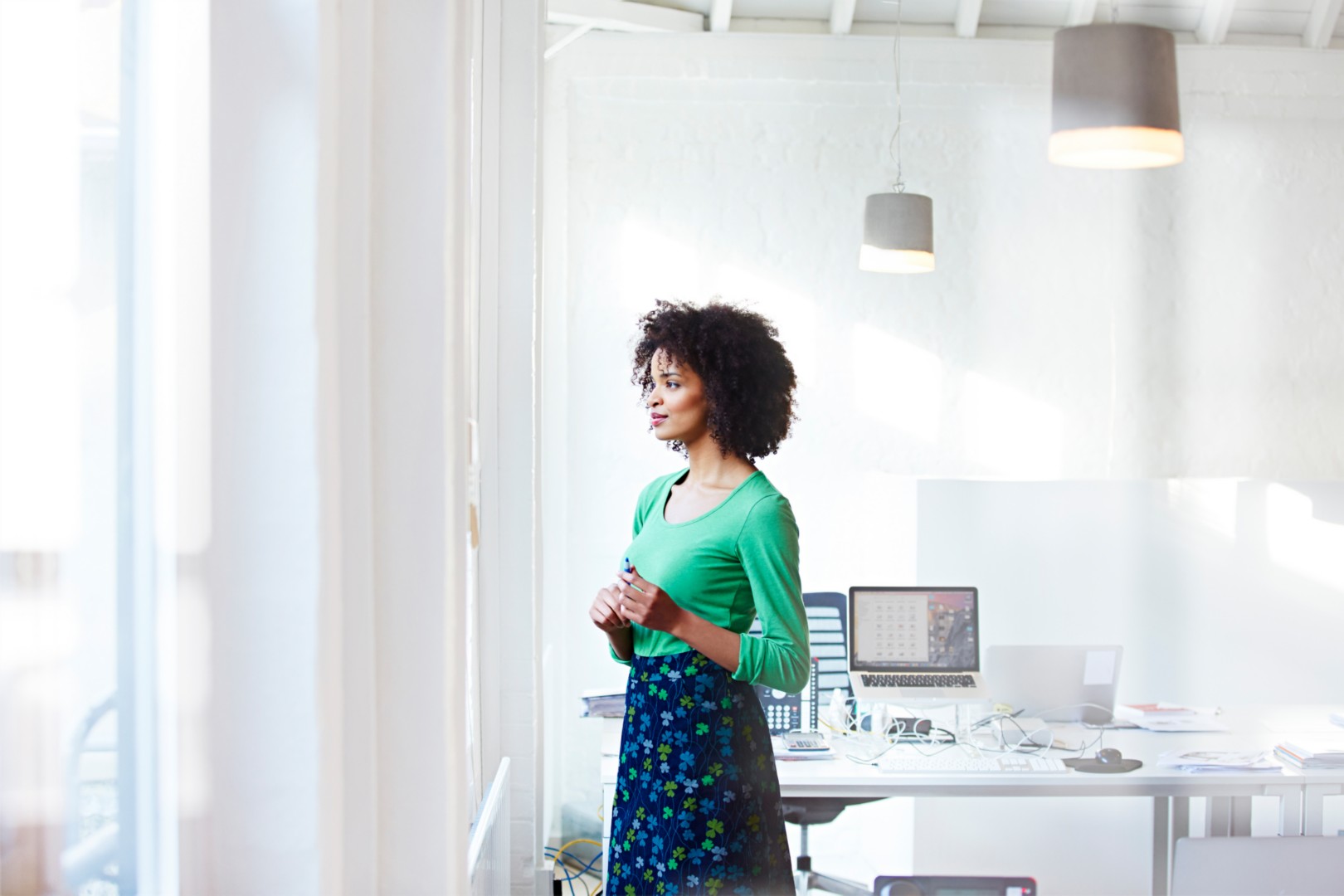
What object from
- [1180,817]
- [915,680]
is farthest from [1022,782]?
[1180,817]

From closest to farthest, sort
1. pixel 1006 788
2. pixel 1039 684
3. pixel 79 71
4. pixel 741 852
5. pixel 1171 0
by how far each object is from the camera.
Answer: pixel 79 71 < pixel 741 852 < pixel 1006 788 < pixel 1039 684 < pixel 1171 0

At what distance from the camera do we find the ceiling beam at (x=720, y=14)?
378cm

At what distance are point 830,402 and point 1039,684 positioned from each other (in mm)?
1226

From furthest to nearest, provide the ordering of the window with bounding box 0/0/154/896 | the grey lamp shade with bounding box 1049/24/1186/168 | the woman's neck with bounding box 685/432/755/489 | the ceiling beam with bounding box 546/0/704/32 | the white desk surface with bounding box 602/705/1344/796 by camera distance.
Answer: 1. the ceiling beam with bounding box 546/0/704/32
2. the grey lamp shade with bounding box 1049/24/1186/168
3. the white desk surface with bounding box 602/705/1344/796
4. the woman's neck with bounding box 685/432/755/489
5. the window with bounding box 0/0/154/896

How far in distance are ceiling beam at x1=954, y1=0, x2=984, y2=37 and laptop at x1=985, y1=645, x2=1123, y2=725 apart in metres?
2.09

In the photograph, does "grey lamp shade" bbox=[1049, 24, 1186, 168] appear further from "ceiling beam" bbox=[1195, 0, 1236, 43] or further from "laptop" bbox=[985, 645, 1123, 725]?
"laptop" bbox=[985, 645, 1123, 725]

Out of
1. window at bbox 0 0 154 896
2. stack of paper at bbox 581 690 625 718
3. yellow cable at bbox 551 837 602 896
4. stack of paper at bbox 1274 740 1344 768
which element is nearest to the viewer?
window at bbox 0 0 154 896

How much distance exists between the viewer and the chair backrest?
2.40 m

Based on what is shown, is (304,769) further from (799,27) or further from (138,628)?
(799,27)

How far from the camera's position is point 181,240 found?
85cm

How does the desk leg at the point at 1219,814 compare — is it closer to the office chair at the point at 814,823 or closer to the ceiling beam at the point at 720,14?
the office chair at the point at 814,823

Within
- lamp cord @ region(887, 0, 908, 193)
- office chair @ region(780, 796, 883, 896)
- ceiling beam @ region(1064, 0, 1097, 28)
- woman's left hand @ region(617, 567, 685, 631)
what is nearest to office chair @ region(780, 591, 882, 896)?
office chair @ region(780, 796, 883, 896)

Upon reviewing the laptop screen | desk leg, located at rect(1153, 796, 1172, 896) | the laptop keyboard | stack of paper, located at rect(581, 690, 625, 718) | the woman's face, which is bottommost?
desk leg, located at rect(1153, 796, 1172, 896)

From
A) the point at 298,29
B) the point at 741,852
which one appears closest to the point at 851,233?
the point at 741,852
